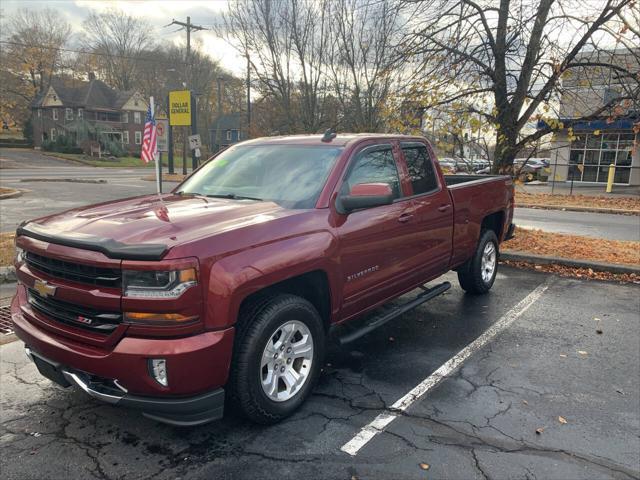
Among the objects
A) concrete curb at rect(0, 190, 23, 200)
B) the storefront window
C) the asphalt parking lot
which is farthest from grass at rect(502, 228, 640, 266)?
the storefront window

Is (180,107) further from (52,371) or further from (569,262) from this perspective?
(52,371)

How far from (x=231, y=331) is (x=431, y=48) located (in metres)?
7.96

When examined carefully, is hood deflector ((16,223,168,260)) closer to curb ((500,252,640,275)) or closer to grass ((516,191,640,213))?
curb ((500,252,640,275))

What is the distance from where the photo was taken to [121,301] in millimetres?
2660

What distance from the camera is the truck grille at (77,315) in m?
2.75

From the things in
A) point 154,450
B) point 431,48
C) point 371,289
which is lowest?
point 154,450

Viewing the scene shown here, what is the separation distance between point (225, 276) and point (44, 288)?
1.14 m

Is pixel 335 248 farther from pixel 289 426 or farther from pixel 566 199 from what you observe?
pixel 566 199

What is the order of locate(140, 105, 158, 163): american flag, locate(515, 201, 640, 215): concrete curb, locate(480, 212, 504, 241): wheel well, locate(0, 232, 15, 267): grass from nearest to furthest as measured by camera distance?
locate(480, 212, 504, 241): wheel well, locate(0, 232, 15, 267): grass, locate(140, 105, 158, 163): american flag, locate(515, 201, 640, 215): concrete curb

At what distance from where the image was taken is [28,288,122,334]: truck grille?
2749mm

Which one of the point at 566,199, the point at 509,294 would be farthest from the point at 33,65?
the point at 509,294

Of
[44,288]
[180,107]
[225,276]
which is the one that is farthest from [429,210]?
[180,107]

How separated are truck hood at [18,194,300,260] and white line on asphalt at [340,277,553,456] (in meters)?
1.51

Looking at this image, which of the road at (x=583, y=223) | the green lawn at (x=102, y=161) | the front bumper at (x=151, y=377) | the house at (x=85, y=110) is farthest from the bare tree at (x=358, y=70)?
the house at (x=85, y=110)
